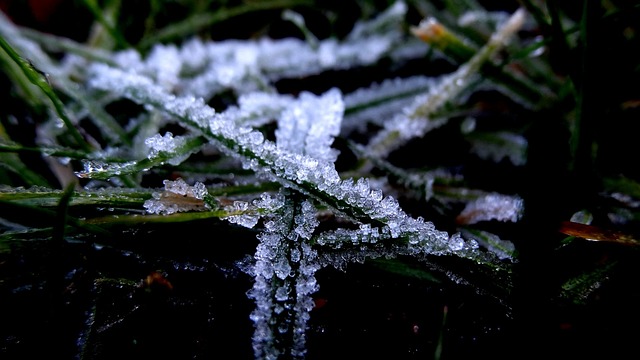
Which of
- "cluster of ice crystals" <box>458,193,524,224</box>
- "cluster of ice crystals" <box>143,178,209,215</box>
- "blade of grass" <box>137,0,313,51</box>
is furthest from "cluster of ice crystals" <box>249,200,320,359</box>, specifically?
"blade of grass" <box>137,0,313,51</box>

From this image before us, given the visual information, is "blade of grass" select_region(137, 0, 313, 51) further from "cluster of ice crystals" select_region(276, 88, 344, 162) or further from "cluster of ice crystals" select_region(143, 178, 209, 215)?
"cluster of ice crystals" select_region(143, 178, 209, 215)

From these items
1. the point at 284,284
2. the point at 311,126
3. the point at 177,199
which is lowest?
the point at 284,284

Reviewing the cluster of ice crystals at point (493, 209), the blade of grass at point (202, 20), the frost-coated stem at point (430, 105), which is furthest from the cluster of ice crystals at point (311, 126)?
the blade of grass at point (202, 20)

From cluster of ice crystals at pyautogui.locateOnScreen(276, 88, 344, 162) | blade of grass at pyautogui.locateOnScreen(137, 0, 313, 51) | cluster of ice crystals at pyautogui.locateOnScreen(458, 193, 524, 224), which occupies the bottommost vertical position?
cluster of ice crystals at pyautogui.locateOnScreen(458, 193, 524, 224)

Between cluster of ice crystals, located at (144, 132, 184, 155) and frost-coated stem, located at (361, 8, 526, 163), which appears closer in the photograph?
cluster of ice crystals, located at (144, 132, 184, 155)

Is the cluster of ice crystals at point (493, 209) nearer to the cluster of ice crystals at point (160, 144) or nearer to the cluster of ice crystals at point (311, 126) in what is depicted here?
the cluster of ice crystals at point (311, 126)

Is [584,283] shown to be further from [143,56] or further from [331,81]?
[143,56]

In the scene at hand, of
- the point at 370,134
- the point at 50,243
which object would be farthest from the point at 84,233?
the point at 370,134

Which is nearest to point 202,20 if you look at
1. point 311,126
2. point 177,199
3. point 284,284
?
point 311,126

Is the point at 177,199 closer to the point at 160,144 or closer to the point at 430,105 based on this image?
the point at 160,144
